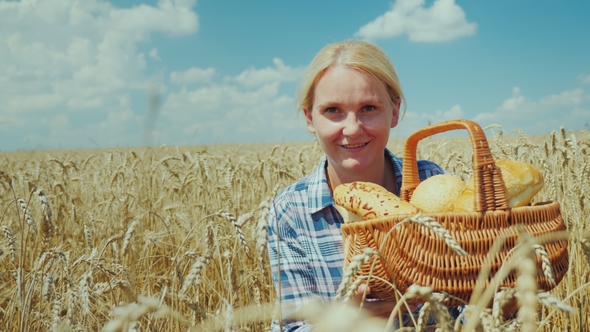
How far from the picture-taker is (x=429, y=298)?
681 mm

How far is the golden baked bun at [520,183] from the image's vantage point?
1.49 metres

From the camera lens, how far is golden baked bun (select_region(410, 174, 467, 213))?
4.81 ft

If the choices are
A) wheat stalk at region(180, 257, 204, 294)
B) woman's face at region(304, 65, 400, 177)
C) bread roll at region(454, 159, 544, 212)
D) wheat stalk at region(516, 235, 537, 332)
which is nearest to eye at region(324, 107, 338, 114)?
woman's face at region(304, 65, 400, 177)

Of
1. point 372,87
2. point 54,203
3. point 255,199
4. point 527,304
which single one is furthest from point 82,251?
point 527,304

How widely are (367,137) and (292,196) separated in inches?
17.3

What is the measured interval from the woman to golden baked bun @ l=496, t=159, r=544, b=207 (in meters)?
0.58

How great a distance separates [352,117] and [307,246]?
1.95 feet

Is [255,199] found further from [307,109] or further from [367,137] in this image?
[367,137]

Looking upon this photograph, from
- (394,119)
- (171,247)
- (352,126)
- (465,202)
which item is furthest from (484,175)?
(171,247)

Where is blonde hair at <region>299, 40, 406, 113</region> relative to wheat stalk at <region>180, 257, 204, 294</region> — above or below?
above

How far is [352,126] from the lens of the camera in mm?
1859

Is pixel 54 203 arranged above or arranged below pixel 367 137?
below

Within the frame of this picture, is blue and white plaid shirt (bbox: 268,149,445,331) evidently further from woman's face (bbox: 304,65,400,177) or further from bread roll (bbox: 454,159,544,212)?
bread roll (bbox: 454,159,544,212)

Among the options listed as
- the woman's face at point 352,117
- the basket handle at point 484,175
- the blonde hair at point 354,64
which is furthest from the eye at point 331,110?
the basket handle at point 484,175
